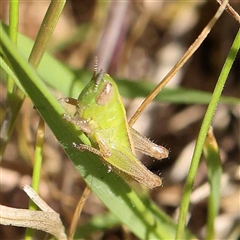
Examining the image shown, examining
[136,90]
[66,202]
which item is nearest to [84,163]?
[136,90]

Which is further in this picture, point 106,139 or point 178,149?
point 178,149

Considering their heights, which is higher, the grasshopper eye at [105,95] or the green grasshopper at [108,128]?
the grasshopper eye at [105,95]

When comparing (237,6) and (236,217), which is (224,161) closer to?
(236,217)

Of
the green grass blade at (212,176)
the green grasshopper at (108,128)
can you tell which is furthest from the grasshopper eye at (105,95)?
the green grass blade at (212,176)

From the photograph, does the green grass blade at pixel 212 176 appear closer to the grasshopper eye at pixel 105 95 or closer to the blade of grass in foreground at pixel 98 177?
the blade of grass in foreground at pixel 98 177

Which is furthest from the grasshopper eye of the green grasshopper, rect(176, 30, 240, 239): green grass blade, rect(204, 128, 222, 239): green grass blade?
rect(204, 128, 222, 239): green grass blade

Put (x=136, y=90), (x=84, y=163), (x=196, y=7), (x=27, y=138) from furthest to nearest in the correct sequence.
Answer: (x=196, y=7) → (x=27, y=138) → (x=136, y=90) → (x=84, y=163)

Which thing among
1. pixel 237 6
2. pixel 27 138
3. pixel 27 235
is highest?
pixel 237 6
